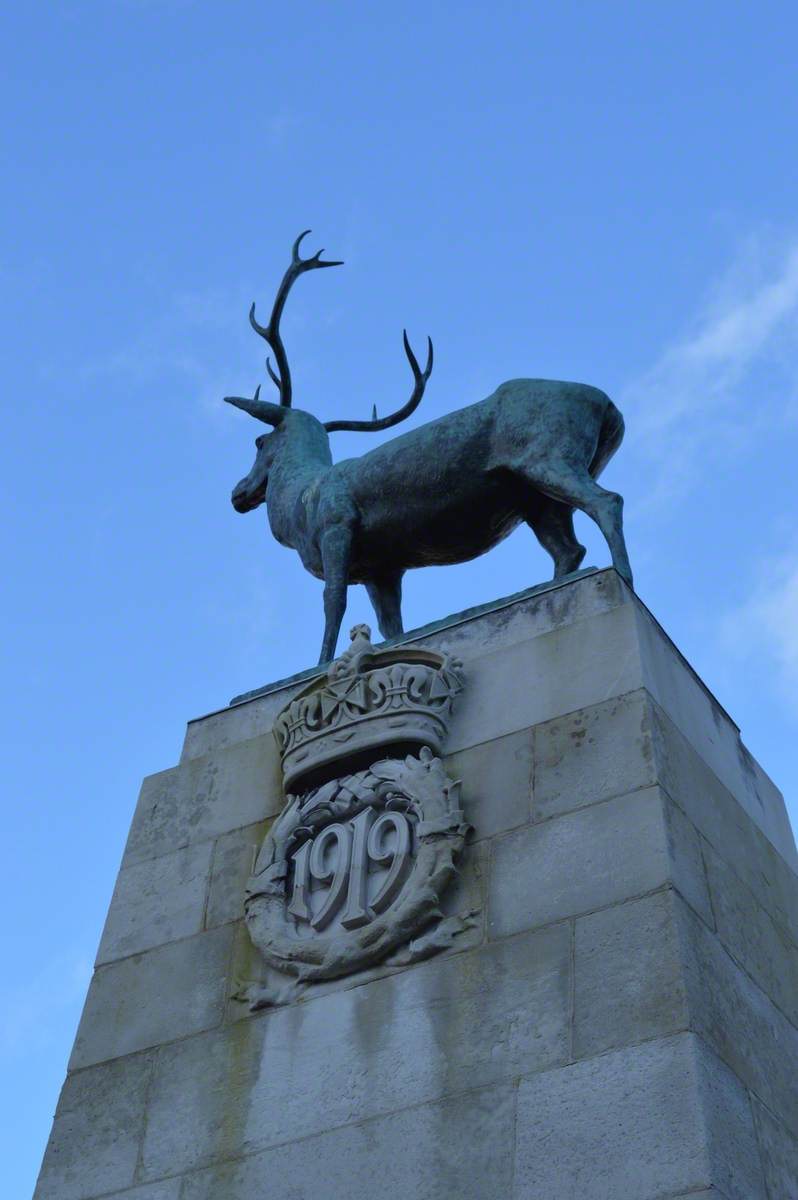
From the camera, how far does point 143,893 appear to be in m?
9.98

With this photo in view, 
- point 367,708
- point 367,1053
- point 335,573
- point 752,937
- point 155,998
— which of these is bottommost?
point 367,1053

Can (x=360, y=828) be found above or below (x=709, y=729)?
below

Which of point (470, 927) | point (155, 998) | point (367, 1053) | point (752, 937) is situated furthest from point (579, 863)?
point (155, 998)

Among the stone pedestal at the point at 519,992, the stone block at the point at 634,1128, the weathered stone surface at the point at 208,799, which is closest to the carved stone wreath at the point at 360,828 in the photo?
the stone pedestal at the point at 519,992

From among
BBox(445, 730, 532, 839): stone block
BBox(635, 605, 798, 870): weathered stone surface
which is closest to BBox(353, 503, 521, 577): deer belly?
BBox(635, 605, 798, 870): weathered stone surface

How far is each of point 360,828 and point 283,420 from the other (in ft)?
16.8

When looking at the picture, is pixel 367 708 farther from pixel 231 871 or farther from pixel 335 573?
pixel 335 573

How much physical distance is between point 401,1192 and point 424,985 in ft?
3.57

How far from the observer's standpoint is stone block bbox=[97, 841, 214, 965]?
9602 millimetres

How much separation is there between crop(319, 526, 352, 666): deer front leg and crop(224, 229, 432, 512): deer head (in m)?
1.31

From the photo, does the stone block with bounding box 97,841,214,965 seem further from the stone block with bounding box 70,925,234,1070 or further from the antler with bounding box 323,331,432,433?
the antler with bounding box 323,331,432,433

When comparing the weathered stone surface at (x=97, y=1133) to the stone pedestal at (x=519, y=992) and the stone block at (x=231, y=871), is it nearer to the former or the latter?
the stone pedestal at (x=519, y=992)

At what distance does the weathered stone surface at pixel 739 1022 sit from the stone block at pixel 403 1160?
982 mm

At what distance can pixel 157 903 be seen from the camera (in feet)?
32.3
